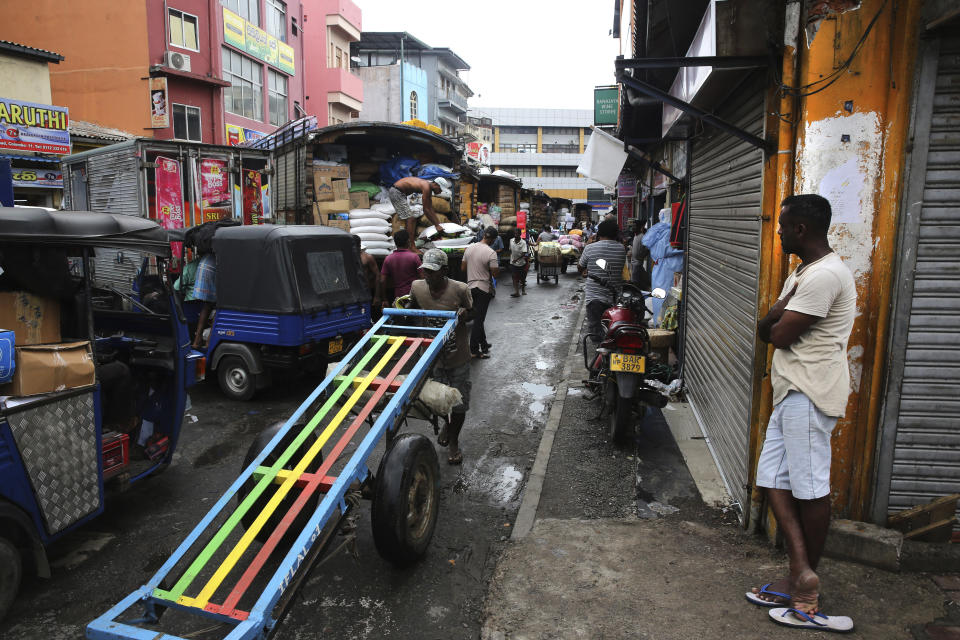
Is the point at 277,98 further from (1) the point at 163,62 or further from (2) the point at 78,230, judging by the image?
(2) the point at 78,230

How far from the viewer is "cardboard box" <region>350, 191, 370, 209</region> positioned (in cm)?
1316

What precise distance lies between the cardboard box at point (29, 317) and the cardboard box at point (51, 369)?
125mm

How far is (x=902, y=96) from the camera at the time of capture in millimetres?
3316

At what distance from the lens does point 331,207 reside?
1252 cm

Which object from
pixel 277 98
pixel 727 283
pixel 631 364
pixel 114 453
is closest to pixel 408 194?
Answer: pixel 631 364

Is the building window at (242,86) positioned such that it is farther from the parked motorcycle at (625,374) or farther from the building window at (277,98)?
the parked motorcycle at (625,374)

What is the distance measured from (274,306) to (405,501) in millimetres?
4199

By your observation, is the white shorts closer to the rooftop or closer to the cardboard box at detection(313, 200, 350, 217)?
the cardboard box at detection(313, 200, 350, 217)

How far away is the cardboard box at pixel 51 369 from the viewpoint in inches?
138

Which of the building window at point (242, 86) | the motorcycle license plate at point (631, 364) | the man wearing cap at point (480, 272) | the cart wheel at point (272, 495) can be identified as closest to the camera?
the cart wheel at point (272, 495)

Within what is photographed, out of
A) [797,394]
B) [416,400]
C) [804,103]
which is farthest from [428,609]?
[804,103]

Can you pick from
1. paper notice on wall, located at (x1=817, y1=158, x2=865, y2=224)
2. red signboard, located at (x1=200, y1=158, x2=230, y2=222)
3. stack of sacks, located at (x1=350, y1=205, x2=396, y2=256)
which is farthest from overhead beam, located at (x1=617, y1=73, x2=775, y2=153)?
red signboard, located at (x1=200, y1=158, x2=230, y2=222)

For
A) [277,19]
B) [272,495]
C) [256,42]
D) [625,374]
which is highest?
[277,19]

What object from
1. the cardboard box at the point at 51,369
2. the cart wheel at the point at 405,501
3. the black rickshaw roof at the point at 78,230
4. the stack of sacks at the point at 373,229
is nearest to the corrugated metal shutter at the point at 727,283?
the cart wheel at the point at 405,501
